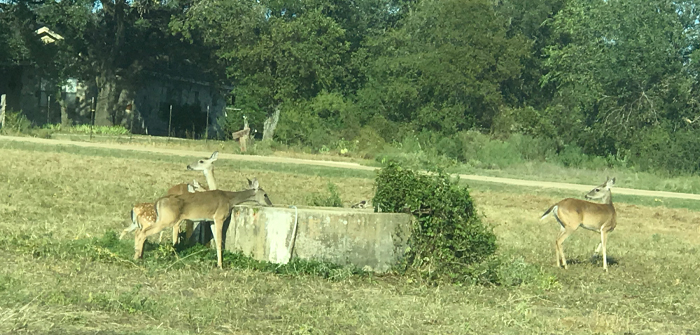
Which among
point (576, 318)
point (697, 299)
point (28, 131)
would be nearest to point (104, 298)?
point (576, 318)

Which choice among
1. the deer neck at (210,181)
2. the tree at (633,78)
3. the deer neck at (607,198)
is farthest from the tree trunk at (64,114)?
the deer neck at (607,198)

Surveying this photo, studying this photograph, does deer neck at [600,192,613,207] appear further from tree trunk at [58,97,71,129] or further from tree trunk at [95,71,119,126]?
tree trunk at [58,97,71,129]

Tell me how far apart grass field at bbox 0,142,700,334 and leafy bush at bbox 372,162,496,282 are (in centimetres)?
46

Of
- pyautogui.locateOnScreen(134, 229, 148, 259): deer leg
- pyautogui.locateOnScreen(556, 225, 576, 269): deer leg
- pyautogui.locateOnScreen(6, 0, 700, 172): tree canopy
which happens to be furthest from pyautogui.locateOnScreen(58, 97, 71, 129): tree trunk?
pyautogui.locateOnScreen(134, 229, 148, 259): deer leg

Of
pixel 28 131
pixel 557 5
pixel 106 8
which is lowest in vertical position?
pixel 28 131

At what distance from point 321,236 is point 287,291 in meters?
1.73

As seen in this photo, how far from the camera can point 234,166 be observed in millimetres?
30531

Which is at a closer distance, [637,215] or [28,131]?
[637,215]

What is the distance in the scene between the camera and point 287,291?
11.2 m

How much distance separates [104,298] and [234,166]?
20.8 meters

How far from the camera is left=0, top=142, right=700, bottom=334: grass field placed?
9.39 metres

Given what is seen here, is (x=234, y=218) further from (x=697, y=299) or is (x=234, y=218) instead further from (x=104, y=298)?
(x=697, y=299)

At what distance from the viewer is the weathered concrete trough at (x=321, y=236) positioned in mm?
12805

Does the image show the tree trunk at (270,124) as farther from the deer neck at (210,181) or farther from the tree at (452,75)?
the deer neck at (210,181)
